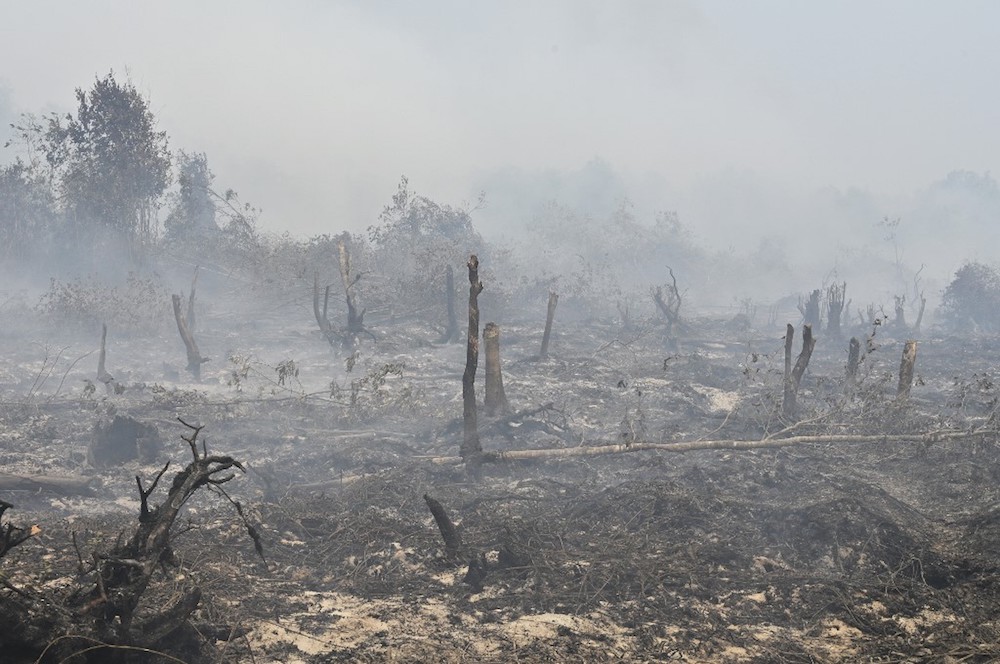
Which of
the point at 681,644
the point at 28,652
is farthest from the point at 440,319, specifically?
the point at 28,652

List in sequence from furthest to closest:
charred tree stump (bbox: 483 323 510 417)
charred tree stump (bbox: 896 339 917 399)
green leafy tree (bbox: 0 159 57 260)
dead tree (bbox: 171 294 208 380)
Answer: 1. green leafy tree (bbox: 0 159 57 260)
2. dead tree (bbox: 171 294 208 380)
3. charred tree stump (bbox: 896 339 917 399)
4. charred tree stump (bbox: 483 323 510 417)

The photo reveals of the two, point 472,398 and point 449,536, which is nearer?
point 449,536

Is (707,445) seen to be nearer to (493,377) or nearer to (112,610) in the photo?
(493,377)

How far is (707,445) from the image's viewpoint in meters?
10.5

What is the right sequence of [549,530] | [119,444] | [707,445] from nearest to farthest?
[549,530] < [707,445] < [119,444]

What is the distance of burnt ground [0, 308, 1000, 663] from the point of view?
17.9 ft

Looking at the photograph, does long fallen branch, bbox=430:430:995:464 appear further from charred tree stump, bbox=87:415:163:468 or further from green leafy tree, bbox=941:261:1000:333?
green leafy tree, bbox=941:261:1000:333

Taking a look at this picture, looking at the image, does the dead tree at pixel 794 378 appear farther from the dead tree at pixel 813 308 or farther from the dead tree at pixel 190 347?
the dead tree at pixel 813 308

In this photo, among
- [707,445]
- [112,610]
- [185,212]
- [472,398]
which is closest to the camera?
[112,610]

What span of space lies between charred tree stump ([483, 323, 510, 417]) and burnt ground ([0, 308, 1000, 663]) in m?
0.27

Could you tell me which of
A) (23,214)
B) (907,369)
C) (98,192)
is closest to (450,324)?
(907,369)

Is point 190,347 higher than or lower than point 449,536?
higher

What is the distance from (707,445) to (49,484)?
8915 millimetres

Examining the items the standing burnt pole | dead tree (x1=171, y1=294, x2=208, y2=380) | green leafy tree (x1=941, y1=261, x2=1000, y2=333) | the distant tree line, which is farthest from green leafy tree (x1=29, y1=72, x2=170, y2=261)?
green leafy tree (x1=941, y1=261, x2=1000, y2=333)
